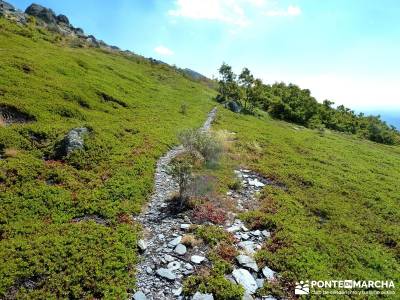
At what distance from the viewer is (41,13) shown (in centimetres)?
12350

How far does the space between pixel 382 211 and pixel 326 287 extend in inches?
498

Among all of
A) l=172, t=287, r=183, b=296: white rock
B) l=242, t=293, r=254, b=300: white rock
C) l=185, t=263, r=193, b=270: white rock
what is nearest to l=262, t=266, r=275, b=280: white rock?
l=242, t=293, r=254, b=300: white rock

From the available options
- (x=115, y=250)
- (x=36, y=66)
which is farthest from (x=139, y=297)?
(x=36, y=66)

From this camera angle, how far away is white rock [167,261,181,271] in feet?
48.7

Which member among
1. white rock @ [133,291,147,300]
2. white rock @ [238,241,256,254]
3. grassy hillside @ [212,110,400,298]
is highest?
grassy hillside @ [212,110,400,298]

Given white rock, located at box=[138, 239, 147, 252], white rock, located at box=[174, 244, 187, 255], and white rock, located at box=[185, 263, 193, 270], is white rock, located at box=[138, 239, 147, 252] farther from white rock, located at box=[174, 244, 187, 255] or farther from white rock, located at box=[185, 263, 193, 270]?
white rock, located at box=[185, 263, 193, 270]

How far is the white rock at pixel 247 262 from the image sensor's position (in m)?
15.5

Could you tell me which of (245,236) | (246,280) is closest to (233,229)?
(245,236)

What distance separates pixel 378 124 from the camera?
89.4 meters

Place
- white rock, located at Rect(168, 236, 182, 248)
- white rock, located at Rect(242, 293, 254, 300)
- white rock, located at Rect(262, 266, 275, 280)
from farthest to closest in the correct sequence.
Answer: white rock, located at Rect(168, 236, 182, 248), white rock, located at Rect(262, 266, 275, 280), white rock, located at Rect(242, 293, 254, 300)

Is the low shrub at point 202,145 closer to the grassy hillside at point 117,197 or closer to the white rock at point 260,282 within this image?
the grassy hillside at point 117,197

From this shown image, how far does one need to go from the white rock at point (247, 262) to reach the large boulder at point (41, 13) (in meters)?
133

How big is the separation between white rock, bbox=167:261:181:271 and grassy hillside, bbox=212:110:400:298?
4.29 metres

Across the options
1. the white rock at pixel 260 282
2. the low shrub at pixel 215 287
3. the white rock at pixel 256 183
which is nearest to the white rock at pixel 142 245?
the low shrub at pixel 215 287
